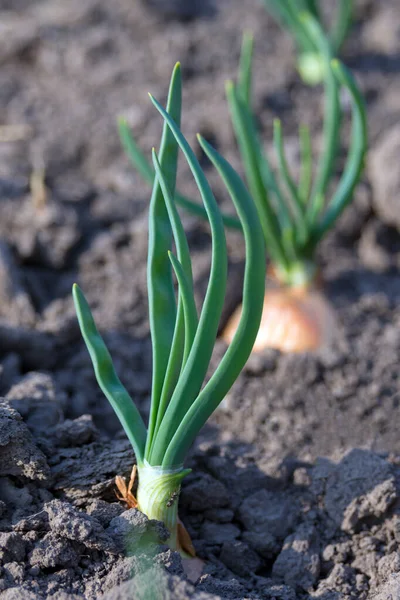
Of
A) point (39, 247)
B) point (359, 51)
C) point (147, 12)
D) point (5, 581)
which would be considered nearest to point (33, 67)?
point (147, 12)

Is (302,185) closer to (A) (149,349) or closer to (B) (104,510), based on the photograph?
(A) (149,349)

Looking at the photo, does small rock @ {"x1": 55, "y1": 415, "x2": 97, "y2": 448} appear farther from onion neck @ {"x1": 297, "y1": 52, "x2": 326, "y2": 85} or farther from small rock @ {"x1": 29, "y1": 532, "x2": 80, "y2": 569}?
onion neck @ {"x1": 297, "y1": 52, "x2": 326, "y2": 85}

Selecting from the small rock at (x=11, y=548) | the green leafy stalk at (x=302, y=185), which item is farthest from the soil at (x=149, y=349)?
the green leafy stalk at (x=302, y=185)

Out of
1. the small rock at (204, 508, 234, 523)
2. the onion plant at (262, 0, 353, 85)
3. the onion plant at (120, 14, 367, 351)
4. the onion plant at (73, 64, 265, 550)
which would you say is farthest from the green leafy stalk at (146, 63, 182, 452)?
the onion plant at (262, 0, 353, 85)

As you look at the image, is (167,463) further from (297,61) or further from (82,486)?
(297,61)

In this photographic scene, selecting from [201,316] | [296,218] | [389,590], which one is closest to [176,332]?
[201,316]

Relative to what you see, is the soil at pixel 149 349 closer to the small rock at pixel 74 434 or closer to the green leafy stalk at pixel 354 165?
the small rock at pixel 74 434
